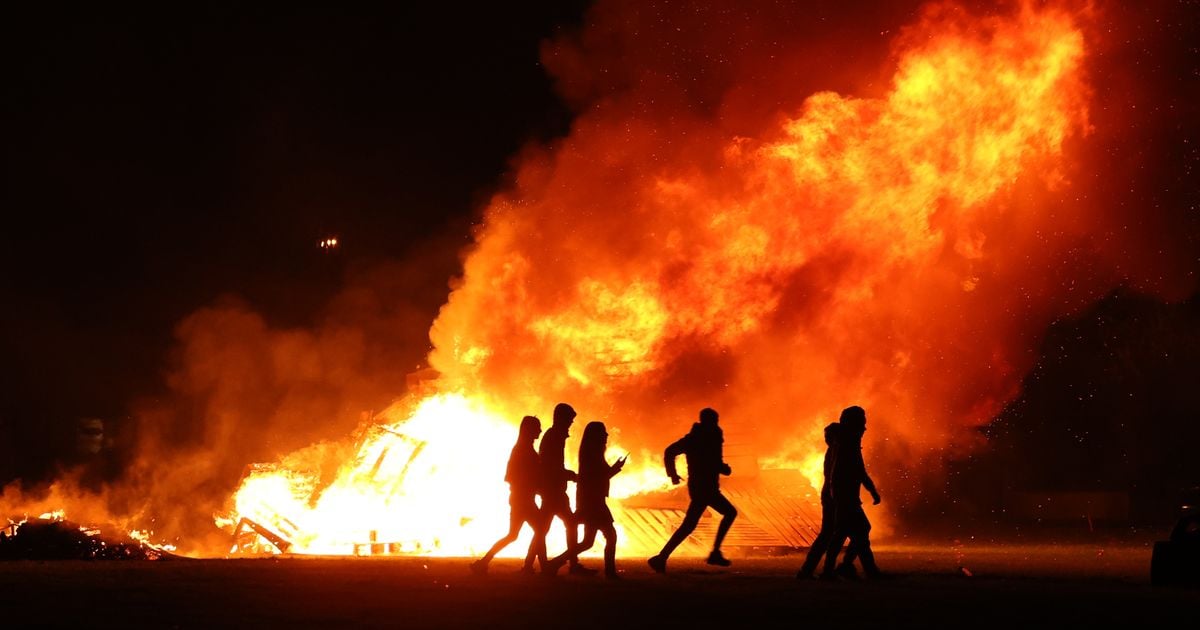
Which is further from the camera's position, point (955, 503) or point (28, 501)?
point (955, 503)

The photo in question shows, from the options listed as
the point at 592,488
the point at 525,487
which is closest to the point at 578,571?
the point at 592,488

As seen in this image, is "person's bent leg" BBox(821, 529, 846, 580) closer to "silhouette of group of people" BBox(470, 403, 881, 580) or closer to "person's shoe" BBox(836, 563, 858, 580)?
"silhouette of group of people" BBox(470, 403, 881, 580)

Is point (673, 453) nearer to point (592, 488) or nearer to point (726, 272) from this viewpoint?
point (592, 488)

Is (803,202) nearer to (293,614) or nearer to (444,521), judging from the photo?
(444,521)

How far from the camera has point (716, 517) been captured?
19938mm

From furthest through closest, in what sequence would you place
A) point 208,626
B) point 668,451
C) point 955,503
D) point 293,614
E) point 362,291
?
point 362,291
point 955,503
point 668,451
point 293,614
point 208,626

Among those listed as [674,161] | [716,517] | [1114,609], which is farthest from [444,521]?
[1114,609]

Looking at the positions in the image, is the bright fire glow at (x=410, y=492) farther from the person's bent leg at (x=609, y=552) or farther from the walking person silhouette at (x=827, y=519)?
the walking person silhouette at (x=827, y=519)

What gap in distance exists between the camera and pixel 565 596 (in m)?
10.9

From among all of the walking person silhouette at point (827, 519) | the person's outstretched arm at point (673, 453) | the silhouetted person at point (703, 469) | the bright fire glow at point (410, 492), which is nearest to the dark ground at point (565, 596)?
the walking person silhouette at point (827, 519)

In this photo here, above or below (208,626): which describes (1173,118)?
Answer: above

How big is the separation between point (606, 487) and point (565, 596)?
10.4 feet

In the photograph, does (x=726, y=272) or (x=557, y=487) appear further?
(x=726, y=272)

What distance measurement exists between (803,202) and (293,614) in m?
13.8
